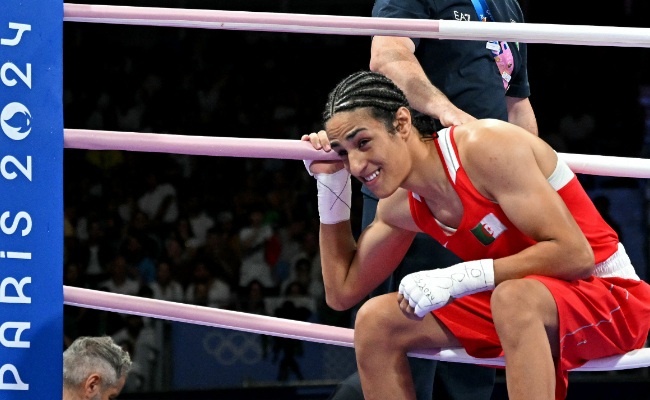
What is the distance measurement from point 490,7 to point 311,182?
3.35 metres

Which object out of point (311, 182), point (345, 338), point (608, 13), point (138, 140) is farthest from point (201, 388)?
point (608, 13)

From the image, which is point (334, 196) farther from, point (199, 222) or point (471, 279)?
point (199, 222)

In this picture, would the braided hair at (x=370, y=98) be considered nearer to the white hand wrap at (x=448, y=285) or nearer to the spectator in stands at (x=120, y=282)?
the white hand wrap at (x=448, y=285)

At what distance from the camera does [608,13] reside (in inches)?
222

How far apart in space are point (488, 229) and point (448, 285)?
0.16 m

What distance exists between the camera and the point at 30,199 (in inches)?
52.0

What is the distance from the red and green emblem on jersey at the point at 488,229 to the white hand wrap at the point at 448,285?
88 millimetres

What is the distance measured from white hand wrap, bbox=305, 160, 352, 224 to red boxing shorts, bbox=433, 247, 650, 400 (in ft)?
1.04

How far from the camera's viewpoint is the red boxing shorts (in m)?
1.32

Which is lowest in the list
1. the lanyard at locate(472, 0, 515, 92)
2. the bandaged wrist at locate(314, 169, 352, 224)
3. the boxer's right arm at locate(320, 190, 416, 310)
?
the boxer's right arm at locate(320, 190, 416, 310)

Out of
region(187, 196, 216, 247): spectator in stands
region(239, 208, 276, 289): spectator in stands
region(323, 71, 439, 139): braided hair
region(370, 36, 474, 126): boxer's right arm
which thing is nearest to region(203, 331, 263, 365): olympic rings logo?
region(239, 208, 276, 289): spectator in stands

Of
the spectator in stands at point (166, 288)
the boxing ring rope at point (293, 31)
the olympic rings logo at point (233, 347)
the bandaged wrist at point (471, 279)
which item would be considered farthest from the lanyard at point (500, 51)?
the spectator in stands at point (166, 288)

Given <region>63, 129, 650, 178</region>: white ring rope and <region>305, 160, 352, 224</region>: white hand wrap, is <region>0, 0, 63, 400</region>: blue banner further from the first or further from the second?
<region>305, 160, 352, 224</region>: white hand wrap

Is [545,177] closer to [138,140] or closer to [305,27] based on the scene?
[305,27]
